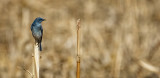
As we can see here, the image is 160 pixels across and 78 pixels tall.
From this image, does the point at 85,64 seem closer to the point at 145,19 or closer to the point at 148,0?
the point at 145,19

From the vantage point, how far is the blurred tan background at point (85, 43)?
15.2 ft

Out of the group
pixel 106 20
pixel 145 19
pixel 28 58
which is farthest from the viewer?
pixel 106 20

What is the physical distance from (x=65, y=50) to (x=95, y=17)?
2.40m

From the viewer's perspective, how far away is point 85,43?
562 centimetres

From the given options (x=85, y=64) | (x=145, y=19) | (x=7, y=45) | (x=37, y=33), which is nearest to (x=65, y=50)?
(x=85, y=64)

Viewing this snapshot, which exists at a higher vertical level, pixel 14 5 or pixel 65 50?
pixel 14 5

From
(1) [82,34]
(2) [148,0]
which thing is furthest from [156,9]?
(1) [82,34]

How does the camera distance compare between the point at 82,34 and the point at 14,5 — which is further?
the point at 14,5

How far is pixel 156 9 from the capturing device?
7.77 metres

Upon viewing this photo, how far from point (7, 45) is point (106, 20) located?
2.52 metres

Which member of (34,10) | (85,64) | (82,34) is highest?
(34,10)

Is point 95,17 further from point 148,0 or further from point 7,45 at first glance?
point 7,45

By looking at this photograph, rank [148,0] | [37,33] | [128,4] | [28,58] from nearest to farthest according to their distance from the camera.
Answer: [37,33]
[28,58]
[128,4]
[148,0]

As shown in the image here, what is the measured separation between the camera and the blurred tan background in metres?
4.62
